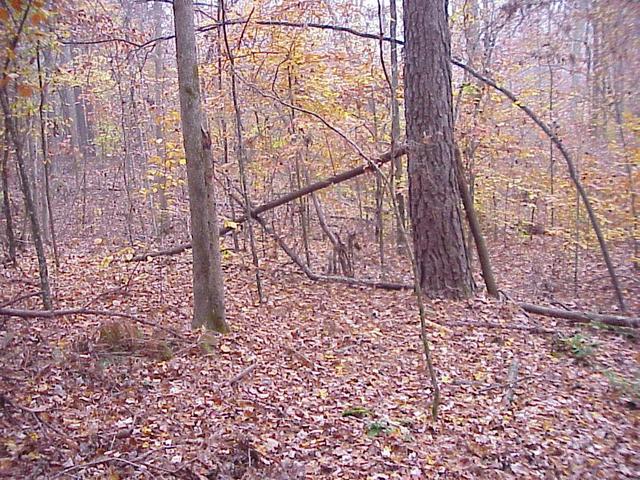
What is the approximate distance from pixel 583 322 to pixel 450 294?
73.5 inches

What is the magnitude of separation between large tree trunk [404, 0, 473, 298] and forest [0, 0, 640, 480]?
32 millimetres

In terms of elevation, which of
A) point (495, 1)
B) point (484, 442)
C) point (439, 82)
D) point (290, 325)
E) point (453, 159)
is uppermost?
point (495, 1)

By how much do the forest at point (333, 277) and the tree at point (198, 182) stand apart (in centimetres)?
3

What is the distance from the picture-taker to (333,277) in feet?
31.9

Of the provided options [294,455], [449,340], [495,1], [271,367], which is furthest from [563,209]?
[294,455]

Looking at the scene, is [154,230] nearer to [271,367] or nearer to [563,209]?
[271,367]

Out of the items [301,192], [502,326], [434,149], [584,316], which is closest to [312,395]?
[502,326]

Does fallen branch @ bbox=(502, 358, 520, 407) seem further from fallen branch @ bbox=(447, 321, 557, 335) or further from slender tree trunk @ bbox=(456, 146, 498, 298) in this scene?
slender tree trunk @ bbox=(456, 146, 498, 298)

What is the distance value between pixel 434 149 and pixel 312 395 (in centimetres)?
436

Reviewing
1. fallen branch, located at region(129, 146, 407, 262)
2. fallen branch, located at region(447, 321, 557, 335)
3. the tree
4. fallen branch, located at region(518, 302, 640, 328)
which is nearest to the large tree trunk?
fallen branch, located at region(129, 146, 407, 262)

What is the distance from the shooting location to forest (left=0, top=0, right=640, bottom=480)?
4527 millimetres

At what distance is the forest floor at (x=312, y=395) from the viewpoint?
13.9 feet

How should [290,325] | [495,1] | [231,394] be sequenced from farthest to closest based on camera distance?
1. [495,1]
2. [290,325]
3. [231,394]

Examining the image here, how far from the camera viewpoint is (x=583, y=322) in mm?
7637
